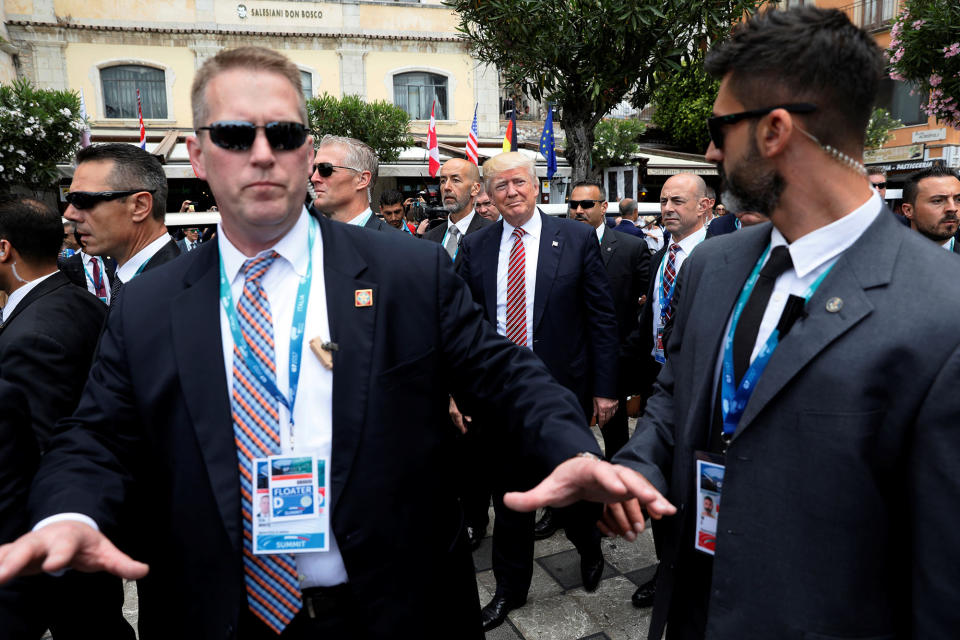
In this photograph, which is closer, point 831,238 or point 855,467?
point 855,467

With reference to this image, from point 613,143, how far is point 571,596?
77.1 feet

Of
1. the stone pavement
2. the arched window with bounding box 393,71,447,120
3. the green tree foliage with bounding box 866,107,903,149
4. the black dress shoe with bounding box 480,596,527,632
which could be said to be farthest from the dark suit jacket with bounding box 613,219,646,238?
the green tree foliage with bounding box 866,107,903,149

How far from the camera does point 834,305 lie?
1.43m

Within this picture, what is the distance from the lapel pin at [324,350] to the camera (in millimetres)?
1649

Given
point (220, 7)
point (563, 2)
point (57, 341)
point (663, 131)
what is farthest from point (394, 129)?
point (57, 341)

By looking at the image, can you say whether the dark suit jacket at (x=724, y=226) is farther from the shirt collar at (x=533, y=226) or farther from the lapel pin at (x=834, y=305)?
the lapel pin at (x=834, y=305)

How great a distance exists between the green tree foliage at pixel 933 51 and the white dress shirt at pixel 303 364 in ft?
30.4

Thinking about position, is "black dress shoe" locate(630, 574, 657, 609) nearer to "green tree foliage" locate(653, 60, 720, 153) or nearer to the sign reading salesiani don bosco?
the sign reading salesiani don bosco

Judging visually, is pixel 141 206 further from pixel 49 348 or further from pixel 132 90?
pixel 132 90

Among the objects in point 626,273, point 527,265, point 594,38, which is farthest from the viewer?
point 594,38

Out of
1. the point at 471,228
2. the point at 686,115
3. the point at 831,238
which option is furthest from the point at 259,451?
the point at 686,115

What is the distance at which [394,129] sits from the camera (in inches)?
811

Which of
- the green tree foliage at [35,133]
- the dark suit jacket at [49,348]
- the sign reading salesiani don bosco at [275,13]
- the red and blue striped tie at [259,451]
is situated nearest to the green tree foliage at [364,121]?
the sign reading salesiani don bosco at [275,13]

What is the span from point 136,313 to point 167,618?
0.83 m
